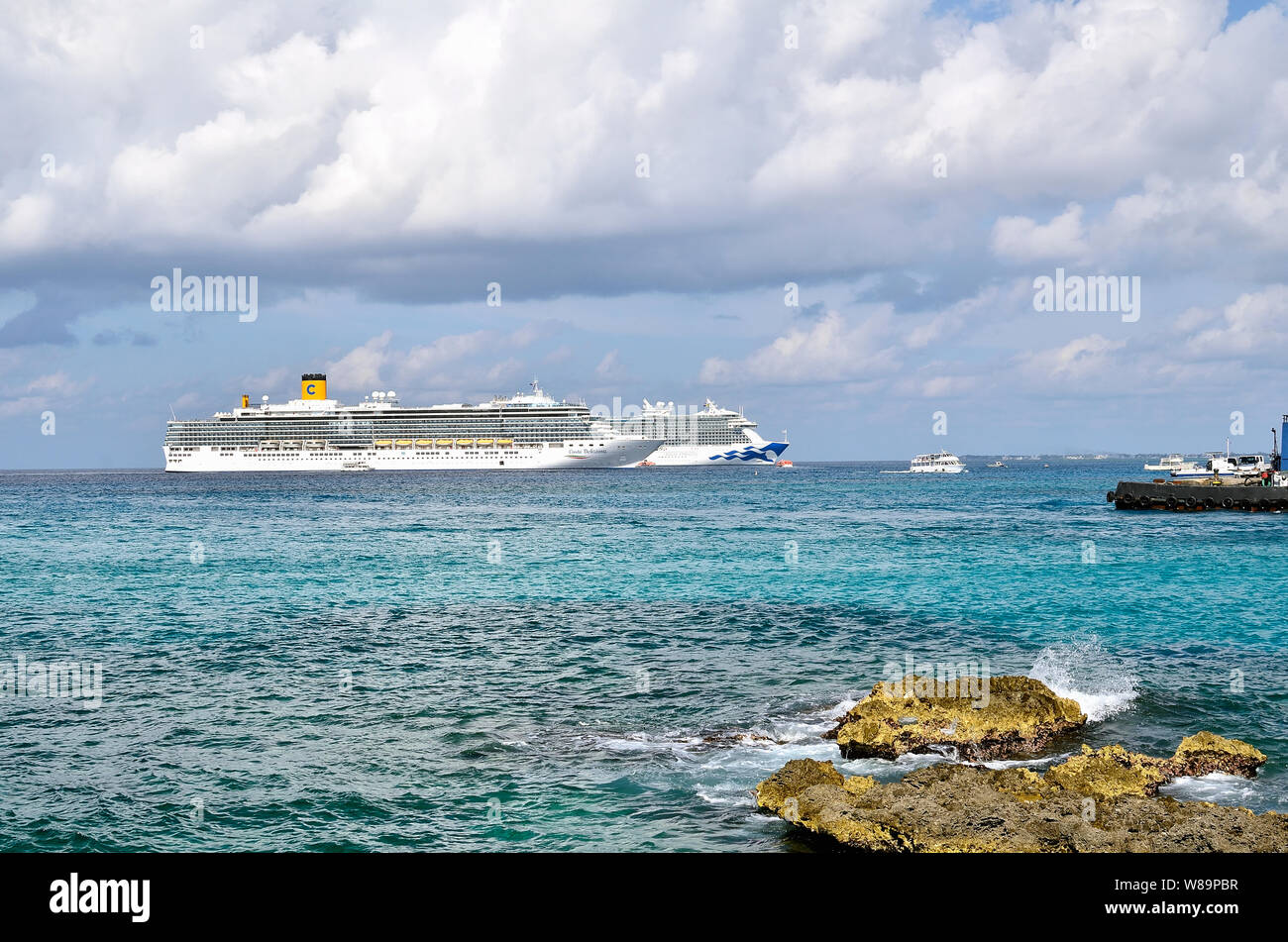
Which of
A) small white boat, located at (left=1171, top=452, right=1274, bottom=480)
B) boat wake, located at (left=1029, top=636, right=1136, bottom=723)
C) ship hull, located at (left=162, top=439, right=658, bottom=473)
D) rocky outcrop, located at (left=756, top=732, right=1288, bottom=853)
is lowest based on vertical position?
boat wake, located at (left=1029, top=636, right=1136, bottom=723)

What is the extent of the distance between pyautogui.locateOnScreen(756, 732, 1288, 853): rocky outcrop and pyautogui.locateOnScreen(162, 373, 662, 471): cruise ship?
15217 cm

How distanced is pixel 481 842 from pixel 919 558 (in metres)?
33.7

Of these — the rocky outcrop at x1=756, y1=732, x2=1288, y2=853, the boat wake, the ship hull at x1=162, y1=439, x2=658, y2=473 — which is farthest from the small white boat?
the ship hull at x1=162, y1=439, x2=658, y2=473

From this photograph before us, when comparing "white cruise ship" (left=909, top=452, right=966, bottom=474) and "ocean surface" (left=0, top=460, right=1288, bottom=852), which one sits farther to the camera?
"white cruise ship" (left=909, top=452, right=966, bottom=474)

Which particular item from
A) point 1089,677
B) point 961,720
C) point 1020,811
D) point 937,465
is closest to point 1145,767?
point 961,720

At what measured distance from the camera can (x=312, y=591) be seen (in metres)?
32.4

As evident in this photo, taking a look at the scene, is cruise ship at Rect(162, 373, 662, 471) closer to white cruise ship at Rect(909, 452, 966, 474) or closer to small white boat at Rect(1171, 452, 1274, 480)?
white cruise ship at Rect(909, 452, 966, 474)

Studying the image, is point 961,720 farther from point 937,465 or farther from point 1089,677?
point 937,465

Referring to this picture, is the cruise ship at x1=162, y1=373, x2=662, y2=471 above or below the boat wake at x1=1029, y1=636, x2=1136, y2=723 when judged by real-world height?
above

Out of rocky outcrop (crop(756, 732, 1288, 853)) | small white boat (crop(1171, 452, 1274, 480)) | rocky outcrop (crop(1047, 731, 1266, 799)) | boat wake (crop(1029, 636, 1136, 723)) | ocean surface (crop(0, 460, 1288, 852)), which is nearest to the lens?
rocky outcrop (crop(756, 732, 1288, 853))

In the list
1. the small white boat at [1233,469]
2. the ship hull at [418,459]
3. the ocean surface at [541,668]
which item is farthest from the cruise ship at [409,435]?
the ocean surface at [541,668]

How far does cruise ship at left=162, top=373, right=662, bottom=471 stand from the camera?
532 feet

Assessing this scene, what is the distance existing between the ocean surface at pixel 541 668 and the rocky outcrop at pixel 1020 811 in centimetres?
61

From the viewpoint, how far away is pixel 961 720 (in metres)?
14.5
